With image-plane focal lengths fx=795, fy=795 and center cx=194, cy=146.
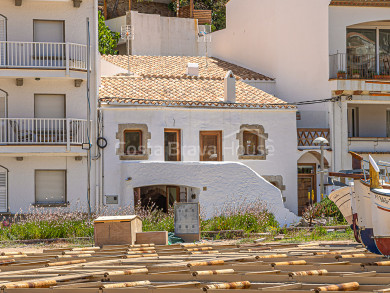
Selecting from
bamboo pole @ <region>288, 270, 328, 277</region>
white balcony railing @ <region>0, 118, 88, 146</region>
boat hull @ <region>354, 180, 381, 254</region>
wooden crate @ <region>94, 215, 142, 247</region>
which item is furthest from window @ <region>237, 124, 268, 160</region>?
bamboo pole @ <region>288, 270, 328, 277</region>

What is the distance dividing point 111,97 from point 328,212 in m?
10.5

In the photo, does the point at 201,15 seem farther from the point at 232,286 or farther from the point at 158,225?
the point at 232,286

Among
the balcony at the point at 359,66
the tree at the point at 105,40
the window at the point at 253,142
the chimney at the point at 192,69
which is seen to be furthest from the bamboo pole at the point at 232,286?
the tree at the point at 105,40

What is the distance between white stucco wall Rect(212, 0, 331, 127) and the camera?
38312mm

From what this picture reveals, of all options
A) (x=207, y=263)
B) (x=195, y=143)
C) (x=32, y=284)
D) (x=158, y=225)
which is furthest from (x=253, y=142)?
(x=32, y=284)

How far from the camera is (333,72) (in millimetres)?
37938

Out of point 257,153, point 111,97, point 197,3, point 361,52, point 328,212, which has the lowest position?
point 328,212

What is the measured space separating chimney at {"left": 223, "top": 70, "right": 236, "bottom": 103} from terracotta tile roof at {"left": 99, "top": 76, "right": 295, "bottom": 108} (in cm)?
28

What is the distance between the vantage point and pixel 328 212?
109 ft

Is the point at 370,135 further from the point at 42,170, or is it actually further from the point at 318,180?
the point at 42,170

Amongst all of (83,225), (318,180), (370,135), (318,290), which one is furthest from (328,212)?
(318,290)

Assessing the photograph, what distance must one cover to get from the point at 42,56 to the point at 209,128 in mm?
8086

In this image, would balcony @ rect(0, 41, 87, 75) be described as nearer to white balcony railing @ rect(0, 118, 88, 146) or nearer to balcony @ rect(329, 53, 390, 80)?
white balcony railing @ rect(0, 118, 88, 146)

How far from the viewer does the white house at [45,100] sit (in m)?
32.8
